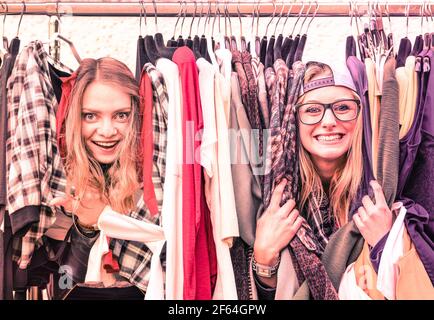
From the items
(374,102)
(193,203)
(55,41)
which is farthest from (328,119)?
(55,41)

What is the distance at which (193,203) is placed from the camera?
1.84m

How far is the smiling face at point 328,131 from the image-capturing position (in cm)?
195

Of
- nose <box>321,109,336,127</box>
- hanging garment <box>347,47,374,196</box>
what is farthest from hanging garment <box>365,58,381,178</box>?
nose <box>321,109,336,127</box>

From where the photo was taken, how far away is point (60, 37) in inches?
78.7

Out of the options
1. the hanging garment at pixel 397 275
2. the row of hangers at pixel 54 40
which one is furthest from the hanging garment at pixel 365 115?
the row of hangers at pixel 54 40

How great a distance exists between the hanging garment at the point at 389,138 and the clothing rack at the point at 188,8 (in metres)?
0.26

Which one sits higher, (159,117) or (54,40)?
(54,40)

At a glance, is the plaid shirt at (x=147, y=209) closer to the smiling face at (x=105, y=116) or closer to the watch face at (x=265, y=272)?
the smiling face at (x=105, y=116)

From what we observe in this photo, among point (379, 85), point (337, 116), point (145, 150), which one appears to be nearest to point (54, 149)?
point (145, 150)

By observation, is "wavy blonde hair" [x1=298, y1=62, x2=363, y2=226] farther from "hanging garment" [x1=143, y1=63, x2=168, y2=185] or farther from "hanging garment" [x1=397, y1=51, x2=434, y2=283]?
"hanging garment" [x1=143, y1=63, x2=168, y2=185]

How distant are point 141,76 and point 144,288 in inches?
25.5

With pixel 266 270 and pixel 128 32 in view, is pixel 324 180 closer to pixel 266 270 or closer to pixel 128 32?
pixel 266 270

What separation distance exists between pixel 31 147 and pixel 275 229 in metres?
0.77

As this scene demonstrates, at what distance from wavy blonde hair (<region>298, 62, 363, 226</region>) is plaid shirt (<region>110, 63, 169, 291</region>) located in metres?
0.42
